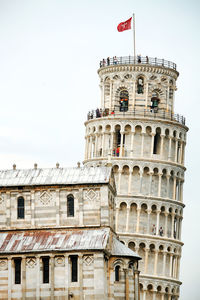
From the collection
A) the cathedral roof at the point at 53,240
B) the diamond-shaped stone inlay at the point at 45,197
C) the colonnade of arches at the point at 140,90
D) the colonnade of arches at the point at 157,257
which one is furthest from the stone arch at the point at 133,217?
the cathedral roof at the point at 53,240

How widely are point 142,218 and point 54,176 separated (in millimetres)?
37236

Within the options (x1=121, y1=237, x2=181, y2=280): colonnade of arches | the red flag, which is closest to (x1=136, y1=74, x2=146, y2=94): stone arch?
the red flag

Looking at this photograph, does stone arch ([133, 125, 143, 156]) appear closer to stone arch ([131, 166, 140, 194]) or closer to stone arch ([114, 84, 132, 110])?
stone arch ([131, 166, 140, 194])

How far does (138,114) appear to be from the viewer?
153625 mm

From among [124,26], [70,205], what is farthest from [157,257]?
[70,205]

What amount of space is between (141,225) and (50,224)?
38901 mm

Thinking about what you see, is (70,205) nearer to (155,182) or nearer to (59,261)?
(59,261)

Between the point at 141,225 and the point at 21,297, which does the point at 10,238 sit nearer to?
the point at 21,297

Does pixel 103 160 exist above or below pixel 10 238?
above

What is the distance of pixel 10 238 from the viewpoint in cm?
11369

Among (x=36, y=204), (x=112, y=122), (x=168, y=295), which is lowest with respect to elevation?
(x=168, y=295)

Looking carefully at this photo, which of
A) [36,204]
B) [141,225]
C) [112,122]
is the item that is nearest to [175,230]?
[141,225]

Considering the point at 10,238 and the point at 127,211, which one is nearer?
the point at 10,238

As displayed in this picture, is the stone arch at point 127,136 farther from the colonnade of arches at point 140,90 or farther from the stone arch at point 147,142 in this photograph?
the colonnade of arches at point 140,90
